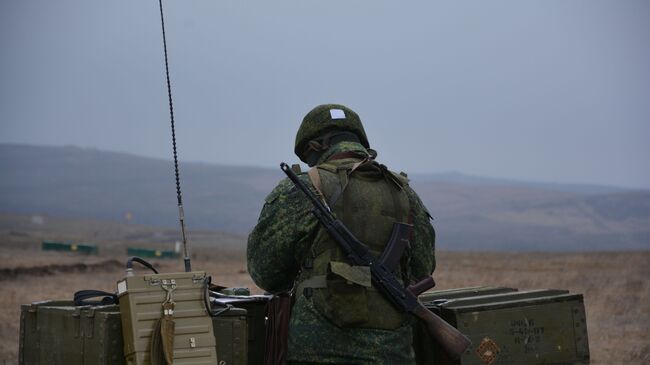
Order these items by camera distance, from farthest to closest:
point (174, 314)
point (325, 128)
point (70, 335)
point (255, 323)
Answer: point (255, 323), point (325, 128), point (70, 335), point (174, 314)

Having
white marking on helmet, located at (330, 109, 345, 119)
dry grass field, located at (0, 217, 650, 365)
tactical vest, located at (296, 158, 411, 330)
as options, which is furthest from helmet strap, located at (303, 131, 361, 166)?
dry grass field, located at (0, 217, 650, 365)

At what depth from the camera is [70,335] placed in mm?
6547

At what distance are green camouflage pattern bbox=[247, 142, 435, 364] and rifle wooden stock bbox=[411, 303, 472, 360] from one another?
0.42 ft

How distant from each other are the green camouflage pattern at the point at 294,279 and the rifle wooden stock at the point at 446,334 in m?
0.13

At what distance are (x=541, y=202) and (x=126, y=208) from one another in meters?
60.9

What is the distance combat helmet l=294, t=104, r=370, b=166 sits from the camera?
264 inches

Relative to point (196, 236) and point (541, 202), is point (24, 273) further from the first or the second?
point (541, 202)

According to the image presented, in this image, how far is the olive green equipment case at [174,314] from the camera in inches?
235

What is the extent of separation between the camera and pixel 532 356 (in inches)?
283

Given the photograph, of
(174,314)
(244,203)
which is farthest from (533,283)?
(244,203)

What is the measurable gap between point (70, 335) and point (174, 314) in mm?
834

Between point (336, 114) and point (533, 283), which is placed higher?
point (336, 114)

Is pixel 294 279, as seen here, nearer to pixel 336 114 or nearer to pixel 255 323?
pixel 255 323

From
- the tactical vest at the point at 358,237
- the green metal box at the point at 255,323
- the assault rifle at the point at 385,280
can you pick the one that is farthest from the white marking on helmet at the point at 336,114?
the green metal box at the point at 255,323
